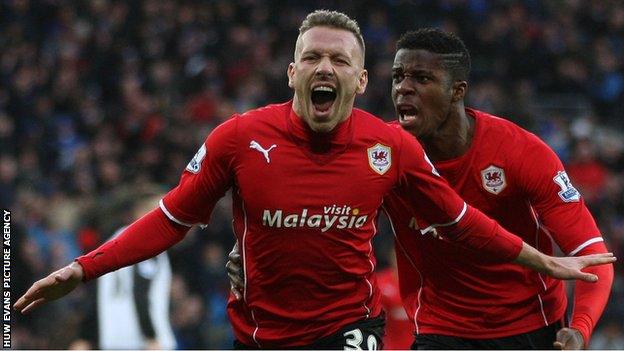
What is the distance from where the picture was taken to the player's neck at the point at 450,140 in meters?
5.93

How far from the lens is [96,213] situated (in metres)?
11.4

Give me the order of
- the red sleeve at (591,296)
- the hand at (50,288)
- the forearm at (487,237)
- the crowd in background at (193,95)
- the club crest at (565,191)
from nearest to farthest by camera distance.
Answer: the hand at (50,288)
the forearm at (487,237)
the red sleeve at (591,296)
the club crest at (565,191)
the crowd in background at (193,95)

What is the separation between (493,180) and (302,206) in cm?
116

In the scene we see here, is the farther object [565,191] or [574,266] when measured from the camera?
[565,191]

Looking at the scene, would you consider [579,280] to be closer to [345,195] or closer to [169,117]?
[345,195]

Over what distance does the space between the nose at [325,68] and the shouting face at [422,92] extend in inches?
29.0

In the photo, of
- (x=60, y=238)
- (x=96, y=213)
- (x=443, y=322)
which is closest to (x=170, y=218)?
(x=443, y=322)

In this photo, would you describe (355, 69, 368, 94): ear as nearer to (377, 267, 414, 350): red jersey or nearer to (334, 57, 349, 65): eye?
(334, 57, 349, 65): eye

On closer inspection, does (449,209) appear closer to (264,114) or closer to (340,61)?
(340,61)

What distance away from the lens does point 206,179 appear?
5152 millimetres

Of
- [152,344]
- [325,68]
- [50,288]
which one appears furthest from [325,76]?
[152,344]

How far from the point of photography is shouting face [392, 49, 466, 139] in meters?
5.89

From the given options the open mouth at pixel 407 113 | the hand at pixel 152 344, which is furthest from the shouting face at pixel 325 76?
the hand at pixel 152 344

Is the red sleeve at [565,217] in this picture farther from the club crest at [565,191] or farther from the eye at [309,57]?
the eye at [309,57]
